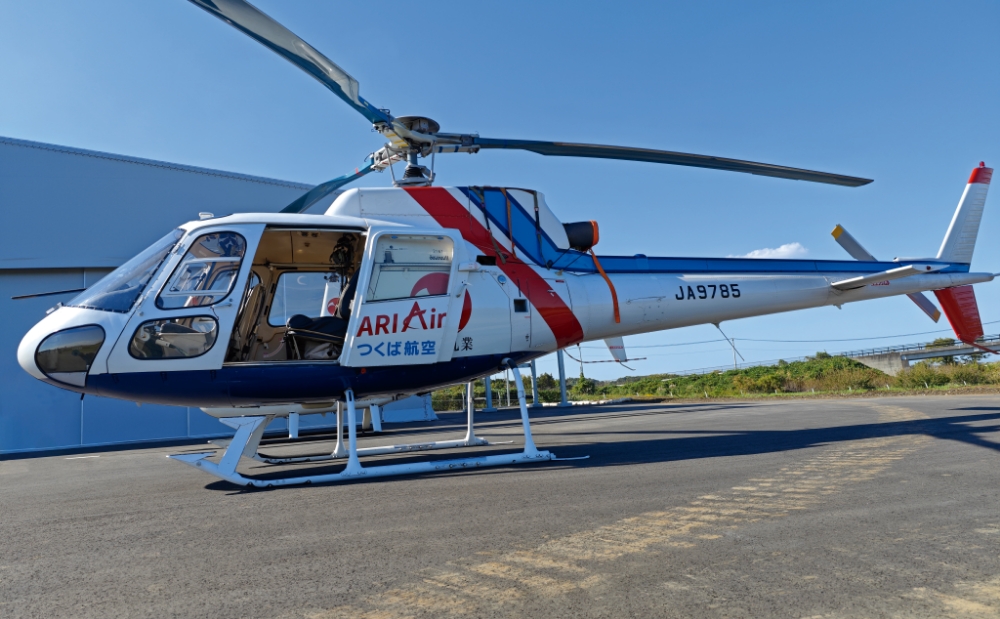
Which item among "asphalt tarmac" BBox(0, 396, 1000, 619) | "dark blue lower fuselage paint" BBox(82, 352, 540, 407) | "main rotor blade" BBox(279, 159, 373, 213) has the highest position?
"main rotor blade" BBox(279, 159, 373, 213)

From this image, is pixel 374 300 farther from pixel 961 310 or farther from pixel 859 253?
pixel 961 310

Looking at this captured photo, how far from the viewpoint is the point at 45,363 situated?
18.4 feet

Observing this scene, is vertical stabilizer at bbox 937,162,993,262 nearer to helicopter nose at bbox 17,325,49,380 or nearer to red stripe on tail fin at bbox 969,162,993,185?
red stripe on tail fin at bbox 969,162,993,185

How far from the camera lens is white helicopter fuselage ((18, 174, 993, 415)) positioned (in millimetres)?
5840

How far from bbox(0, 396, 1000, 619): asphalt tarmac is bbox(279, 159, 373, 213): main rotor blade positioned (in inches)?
134

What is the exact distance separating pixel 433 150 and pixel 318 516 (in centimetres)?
477

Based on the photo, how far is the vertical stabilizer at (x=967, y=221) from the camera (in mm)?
10602

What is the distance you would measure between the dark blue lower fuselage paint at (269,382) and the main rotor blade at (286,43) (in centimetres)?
287

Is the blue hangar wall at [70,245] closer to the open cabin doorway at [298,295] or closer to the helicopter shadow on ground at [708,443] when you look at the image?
the open cabin doorway at [298,295]

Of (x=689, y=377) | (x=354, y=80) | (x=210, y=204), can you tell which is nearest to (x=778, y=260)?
(x=354, y=80)

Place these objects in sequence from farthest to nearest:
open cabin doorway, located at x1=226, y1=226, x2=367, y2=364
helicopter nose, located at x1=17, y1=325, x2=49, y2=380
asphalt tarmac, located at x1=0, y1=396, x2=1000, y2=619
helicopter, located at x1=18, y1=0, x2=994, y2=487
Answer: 1. open cabin doorway, located at x1=226, y1=226, x2=367, y2=364
2. helicopter, located at x1=18, y1=0, x2=994, y2=487
3. helicopter nose, located at x1=17, y1=325, x2=49, y2=380
4. asphalt tarmac, located at x1=0, y1=396, x2=1000, y2=619

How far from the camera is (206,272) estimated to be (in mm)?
6078

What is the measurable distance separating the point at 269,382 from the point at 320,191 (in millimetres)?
2437

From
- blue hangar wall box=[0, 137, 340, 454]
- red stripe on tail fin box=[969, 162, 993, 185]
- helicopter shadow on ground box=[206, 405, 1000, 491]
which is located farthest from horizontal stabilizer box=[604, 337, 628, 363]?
blue hangar wall box=[0, 137, 340, 454]
